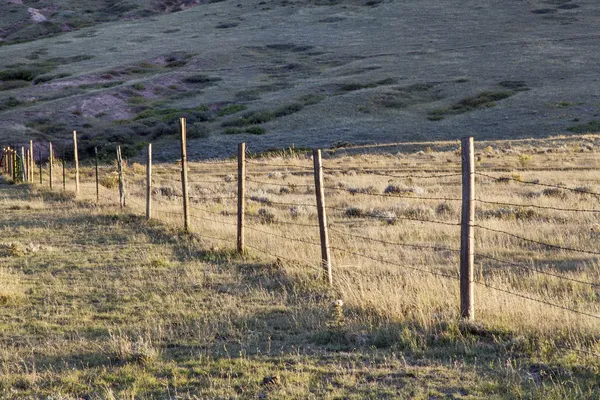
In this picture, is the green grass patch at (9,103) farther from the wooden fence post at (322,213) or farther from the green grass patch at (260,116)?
the wooden fence post at (322,213)

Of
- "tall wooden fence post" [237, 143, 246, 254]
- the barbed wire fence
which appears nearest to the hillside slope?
the barbed wire fence

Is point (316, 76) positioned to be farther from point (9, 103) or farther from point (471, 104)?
point (9, 103)

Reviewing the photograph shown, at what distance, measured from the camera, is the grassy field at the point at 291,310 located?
257 inches

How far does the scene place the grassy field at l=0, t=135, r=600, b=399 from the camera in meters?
6.53

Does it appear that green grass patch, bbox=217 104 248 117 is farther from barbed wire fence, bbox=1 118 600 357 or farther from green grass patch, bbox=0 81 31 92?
green grass patch, bbox=0 81 31 92

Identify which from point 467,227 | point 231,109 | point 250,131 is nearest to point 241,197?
point 467,227

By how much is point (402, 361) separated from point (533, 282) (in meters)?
4.01

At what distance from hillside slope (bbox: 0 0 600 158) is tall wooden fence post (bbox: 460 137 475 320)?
37.0m

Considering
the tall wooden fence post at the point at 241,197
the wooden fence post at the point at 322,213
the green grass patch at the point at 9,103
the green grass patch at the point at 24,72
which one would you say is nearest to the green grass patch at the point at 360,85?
the green grass patch at the point at 9,103

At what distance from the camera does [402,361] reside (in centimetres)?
700

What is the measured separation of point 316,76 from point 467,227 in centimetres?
6717

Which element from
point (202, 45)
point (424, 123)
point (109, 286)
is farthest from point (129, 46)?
point (109, 286)

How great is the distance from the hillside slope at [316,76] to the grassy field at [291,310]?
29.8 metres

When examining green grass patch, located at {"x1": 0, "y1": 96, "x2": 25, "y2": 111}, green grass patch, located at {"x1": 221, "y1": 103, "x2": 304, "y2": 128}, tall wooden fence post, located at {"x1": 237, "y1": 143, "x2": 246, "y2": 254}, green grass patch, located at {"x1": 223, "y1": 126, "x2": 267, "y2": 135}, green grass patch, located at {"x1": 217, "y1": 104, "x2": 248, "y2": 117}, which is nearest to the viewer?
tall wooden fence post, located at {"x1": 237, "y1": 143, "x2": 246, "y2": 254}
